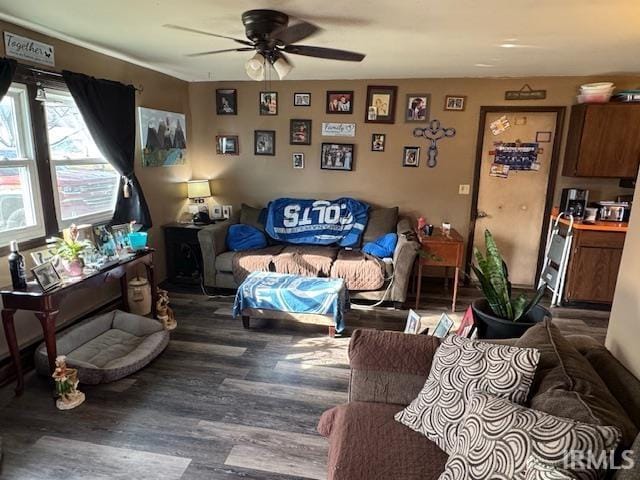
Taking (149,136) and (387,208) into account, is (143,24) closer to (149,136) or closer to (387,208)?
(149,136)

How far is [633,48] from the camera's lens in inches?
111

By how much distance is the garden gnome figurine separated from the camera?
2.26m

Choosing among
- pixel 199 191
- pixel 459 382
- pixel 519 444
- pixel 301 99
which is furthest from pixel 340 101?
pixel 519 444

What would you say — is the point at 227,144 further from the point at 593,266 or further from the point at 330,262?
the point at 593,266

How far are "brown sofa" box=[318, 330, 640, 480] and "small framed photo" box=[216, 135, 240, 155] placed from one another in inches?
141

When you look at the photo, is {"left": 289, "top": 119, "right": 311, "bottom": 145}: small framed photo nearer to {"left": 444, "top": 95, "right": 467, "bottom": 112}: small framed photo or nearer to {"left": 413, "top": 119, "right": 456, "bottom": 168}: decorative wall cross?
{"left": 413, "top": 119, "right": 456, "bottom": 168}: decorative wall cross

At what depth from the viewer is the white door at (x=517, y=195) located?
4.14m

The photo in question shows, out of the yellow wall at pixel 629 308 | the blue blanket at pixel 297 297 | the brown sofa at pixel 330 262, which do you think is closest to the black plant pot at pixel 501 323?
the yellow wall at pixel 629 308

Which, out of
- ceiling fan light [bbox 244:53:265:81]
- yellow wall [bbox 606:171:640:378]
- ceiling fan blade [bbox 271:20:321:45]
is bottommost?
yellow wall [bbox 606:171:640:378]

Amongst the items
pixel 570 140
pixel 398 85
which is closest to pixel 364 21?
pixel 398 85

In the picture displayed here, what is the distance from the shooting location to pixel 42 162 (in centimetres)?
283

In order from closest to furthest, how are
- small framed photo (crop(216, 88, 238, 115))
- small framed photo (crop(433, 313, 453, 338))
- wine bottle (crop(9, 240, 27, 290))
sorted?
small framed photo (crop(433, 313, 453, 338))
wine bottle (crop(9, 240, 27, 290))
small framed photo (crop(216, 88, 238, 115))

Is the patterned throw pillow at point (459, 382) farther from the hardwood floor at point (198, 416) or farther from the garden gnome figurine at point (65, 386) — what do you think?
the garden gnome figurine at point (65, 386)

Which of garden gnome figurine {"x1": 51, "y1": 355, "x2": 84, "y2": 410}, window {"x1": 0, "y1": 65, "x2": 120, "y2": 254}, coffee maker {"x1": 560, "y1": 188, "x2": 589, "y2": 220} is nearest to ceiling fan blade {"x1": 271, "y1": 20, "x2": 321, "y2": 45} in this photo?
window {"x1": 0, "y1": 65, "x2": 120, "y2": 254}
